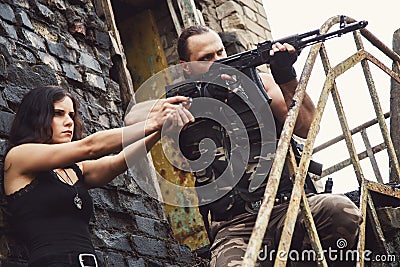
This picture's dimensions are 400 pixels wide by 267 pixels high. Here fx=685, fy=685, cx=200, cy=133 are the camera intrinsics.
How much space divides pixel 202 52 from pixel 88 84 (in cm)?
109

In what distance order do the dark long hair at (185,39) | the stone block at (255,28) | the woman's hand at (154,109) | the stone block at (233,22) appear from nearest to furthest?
the woman's hand at (154,109)
the dark long hair at (185,39)
the stone block at (233,22)
the stone block at (255,28)

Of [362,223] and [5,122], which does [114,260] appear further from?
[362,223]

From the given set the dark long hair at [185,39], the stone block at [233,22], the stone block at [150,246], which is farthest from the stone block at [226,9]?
the dark long hair at [185,39]

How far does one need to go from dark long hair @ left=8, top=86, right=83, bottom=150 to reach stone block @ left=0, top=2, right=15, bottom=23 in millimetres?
799

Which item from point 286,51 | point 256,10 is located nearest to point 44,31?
point 286,51

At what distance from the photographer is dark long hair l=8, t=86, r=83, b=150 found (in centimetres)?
288

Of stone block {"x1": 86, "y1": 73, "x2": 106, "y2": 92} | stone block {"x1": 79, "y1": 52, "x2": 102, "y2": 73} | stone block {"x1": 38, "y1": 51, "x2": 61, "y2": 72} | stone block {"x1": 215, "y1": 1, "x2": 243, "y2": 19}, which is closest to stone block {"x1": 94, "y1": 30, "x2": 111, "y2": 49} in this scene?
stone block {"x1": 79, "y1": 52, "x2": 102, "y2": 73}

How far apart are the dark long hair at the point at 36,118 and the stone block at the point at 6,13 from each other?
0.80m

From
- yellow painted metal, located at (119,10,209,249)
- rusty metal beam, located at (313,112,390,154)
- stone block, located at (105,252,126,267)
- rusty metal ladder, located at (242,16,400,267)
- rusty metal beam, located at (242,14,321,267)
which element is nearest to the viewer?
rusty metal beam, located at (242,14,321,267)

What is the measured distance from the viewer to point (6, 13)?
3670 mm

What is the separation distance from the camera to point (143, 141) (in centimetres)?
290

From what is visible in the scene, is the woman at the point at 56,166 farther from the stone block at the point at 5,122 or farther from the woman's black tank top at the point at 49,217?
the stone block at the point at 5,122

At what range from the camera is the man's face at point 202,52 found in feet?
10.6

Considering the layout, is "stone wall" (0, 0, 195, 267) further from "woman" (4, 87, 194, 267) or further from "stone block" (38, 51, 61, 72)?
"woman" (4, 87, 194, 267)
